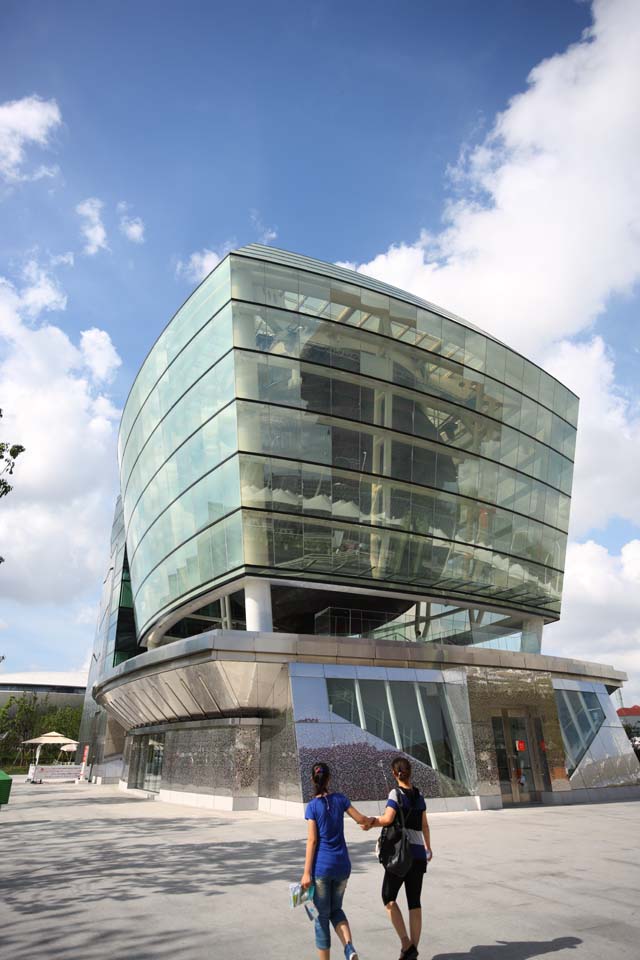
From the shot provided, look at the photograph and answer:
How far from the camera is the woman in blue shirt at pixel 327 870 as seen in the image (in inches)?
217

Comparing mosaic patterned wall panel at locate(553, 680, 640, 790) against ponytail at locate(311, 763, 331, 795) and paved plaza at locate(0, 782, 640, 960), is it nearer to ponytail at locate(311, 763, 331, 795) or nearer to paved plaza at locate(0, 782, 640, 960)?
paved plaza at locate(0, 782, 640, 960)

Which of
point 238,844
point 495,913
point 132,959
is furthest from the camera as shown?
point 238,844

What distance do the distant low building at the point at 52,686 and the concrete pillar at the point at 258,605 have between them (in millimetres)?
90127

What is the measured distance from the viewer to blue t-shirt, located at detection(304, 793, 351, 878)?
18.5 feet

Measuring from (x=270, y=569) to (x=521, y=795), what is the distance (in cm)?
1282

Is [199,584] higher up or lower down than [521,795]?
higher up

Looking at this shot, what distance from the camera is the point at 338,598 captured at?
108 ft

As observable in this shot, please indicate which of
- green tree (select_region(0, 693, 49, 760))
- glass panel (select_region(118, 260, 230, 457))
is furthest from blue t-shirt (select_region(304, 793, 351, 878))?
green tree (select_region(0, 693, 49, 760))

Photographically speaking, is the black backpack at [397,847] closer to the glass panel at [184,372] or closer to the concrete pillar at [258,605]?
the concrete pillar at [258,605]

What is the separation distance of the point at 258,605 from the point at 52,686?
102949 mm

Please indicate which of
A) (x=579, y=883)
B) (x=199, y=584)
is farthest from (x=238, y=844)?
(x=199, y=584)

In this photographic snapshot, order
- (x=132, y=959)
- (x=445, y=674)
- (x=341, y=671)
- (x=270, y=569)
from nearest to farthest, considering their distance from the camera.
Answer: (x=132, y=959) → (x=341, y=671) → (x=445, y=674) → (x=270, y=569)

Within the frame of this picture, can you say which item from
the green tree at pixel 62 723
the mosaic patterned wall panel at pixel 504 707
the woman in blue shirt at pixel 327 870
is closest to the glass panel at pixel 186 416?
the mosaic patterned wall panel at pixel 504 707

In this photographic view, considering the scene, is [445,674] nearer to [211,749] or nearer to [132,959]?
[211,749]
